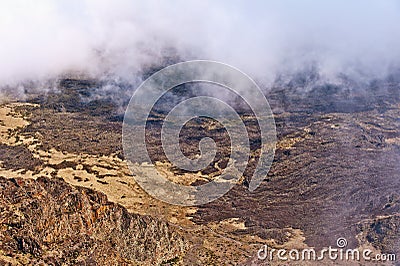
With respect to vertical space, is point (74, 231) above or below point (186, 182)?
below

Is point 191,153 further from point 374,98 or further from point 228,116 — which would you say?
point 374,98

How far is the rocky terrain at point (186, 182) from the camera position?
73.6ft

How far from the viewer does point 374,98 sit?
41.7 m

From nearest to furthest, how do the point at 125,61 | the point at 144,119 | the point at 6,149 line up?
the point at 6,149 < the point at 144,119 < the point at 125,61

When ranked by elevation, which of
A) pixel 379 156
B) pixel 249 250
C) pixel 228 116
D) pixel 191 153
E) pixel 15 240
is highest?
pixel 228 116

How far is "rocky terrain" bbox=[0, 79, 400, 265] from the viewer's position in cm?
2244

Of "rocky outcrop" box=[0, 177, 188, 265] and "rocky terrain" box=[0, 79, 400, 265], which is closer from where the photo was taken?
"rocky outcrop" box=[0, 177, 188, 265]

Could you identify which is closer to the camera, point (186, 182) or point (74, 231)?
point (74, 231)

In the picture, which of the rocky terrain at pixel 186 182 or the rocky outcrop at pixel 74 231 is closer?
the rocky outcrop at pixel 74 231

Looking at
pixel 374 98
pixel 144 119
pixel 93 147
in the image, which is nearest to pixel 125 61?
pixel 144 119

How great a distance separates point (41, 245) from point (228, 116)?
17.9 metres

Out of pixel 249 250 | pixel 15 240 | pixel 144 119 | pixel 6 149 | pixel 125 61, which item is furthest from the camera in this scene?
pixel 125 61

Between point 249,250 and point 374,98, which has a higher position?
point 374,98

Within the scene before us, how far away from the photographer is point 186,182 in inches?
1123
